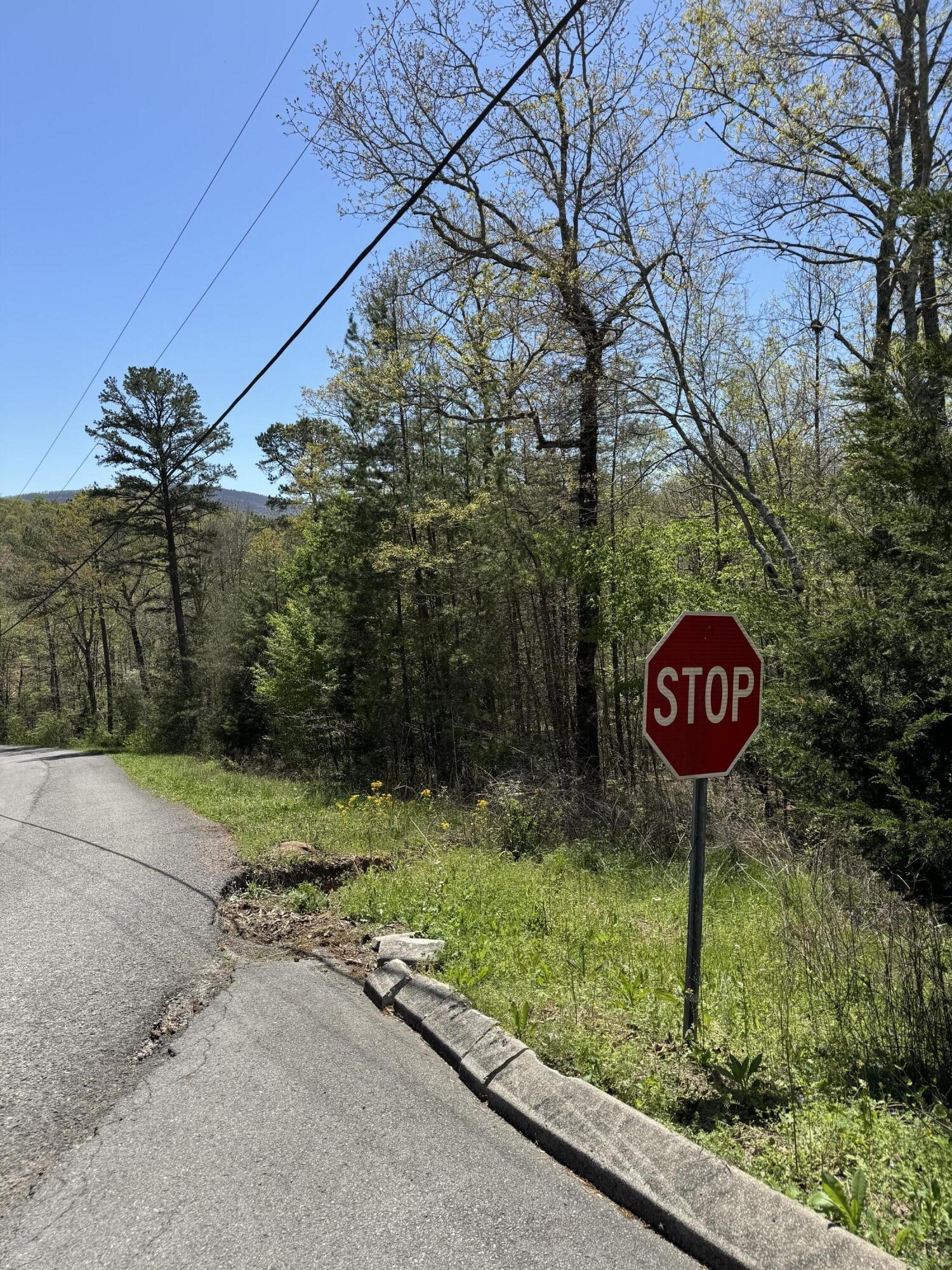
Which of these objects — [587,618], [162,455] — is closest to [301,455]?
[162,455]

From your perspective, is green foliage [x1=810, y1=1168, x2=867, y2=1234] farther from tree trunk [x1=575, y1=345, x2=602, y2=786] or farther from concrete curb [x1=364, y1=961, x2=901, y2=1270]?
tree trunk [x1=575, y1=345, x2=602, y2=786]

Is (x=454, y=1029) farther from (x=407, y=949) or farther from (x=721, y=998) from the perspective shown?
(x=721, y=998)

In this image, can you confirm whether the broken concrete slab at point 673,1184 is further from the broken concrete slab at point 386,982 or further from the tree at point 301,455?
the tree at point 301,455

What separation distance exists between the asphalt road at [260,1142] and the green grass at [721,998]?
60 centimetres

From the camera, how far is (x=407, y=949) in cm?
562

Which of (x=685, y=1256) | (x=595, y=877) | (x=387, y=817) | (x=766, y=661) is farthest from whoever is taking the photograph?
(x=387, y=817)

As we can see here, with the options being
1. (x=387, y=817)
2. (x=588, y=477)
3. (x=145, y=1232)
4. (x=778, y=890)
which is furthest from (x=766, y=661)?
(x=588, y=477)

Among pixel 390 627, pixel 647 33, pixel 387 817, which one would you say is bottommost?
pixel 387 817

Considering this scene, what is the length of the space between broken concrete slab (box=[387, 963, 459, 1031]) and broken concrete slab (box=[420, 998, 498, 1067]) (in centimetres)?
6

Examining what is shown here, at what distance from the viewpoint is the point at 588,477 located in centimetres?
1531

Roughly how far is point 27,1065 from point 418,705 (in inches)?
658

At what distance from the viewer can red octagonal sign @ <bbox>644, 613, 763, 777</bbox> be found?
3.79 metres

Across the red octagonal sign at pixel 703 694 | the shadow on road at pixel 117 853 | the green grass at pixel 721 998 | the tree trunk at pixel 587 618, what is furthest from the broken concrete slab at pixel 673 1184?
the tree trunk at pixel 587 618

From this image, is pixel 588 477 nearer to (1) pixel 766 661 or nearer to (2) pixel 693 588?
(2) pixel 693 588
